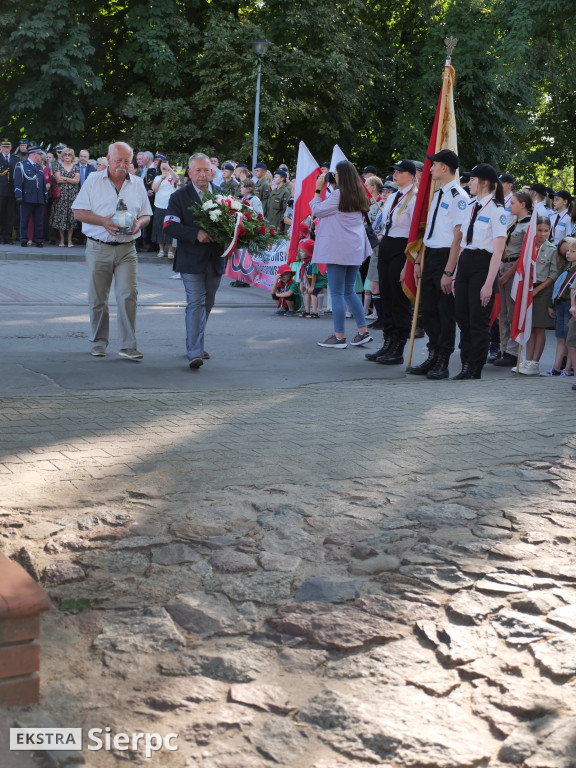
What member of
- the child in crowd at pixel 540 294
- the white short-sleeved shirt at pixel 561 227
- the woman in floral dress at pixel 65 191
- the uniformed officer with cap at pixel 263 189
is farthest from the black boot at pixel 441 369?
the woman in floral dress at pixel 65 191

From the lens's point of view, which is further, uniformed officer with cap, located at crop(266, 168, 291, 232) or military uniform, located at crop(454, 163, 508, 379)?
uniformed officer with cap, located at crop(266, 168, 291, 232)

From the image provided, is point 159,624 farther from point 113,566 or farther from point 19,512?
point 19,512

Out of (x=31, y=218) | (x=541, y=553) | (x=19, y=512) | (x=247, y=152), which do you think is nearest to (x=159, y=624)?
(x=19, y=512)

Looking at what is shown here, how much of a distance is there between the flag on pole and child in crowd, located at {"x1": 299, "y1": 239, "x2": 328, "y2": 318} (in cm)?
356

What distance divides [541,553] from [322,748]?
6.75 ft

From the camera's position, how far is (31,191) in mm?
22219

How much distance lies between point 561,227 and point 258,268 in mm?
6636

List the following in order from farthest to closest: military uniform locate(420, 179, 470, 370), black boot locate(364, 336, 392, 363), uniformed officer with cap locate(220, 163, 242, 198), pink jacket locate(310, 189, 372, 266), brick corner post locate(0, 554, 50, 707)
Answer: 1. uniformed officer with cap locate(220, 163, 242, 198)
2. pink jacket locate(310, 189, 372, 266)
3. black boot locate(364, 336, 392, 363)
4. military uniform locate(420, 179, 470, 370)
5. brick corner post locate(0, 554, 50, 707)

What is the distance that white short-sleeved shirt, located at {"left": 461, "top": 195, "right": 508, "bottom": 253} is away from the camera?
9.20 meters

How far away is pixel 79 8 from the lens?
3256 centimetres

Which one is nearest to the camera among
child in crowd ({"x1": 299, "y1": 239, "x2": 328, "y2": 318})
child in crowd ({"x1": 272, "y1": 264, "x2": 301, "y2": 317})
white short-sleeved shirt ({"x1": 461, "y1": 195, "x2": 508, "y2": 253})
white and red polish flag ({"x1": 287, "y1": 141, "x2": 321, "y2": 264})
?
white short-sleeved shirt ({"x1": 461, "y1": 195, "x2": 508, "y2": 253})

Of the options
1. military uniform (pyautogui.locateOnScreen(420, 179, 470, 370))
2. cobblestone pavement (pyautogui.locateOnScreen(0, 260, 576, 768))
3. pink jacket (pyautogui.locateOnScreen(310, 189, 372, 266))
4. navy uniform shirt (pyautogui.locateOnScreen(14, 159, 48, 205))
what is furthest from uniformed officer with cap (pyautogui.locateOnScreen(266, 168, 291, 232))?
cobblestone pavement (pyautogui.locateOnScreen(0, 260, 576, 768))

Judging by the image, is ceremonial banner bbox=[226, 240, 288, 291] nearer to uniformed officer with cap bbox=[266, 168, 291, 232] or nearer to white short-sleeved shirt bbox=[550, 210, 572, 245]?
uniformed officer with cap bbox=[266, 168, 291, 232]

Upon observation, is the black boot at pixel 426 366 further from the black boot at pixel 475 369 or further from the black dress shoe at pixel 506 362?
the black dress shoe at pixel 506 362
